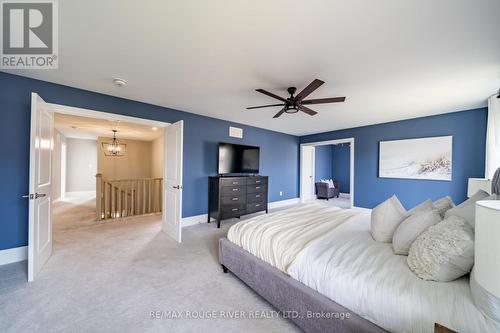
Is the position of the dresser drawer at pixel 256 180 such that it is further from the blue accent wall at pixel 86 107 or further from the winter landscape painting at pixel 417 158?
the winter landscape painting at pixel 417 158

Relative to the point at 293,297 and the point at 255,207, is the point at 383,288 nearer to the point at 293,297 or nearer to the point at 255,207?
the point at 293,297

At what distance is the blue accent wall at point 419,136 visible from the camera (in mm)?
3725

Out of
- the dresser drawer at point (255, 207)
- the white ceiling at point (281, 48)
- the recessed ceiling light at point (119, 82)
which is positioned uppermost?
the white ceiling at point (281, 48)

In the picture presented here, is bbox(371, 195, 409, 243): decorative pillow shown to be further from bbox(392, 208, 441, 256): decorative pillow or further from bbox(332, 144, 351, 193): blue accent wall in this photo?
bbox(332, 144, 351, 193): blue accent wall

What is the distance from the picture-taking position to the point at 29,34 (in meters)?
1.81

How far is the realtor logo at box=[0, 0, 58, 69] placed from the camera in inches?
60.5

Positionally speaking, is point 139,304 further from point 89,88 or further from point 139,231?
point 89,88

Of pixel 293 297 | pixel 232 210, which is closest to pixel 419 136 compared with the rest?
pixel 232 210

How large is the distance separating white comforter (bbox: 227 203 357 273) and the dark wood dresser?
6.14 feet

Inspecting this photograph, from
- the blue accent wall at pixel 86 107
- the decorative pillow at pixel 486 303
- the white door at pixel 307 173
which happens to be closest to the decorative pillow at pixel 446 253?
the decorative pillow at pixel 486 303

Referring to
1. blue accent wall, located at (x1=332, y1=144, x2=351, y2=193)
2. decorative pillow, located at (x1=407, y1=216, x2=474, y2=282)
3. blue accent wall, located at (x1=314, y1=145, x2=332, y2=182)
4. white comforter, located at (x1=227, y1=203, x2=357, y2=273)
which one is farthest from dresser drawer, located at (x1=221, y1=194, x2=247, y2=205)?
blue accent wall, located at (x1=332, y1=144, x2=351, y2=193)

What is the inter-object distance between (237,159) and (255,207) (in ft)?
4.20

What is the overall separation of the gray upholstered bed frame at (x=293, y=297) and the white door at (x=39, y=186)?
2200 millimetres

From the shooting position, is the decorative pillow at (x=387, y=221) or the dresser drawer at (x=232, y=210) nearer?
the decorative pillow at (x=387, y=221)
